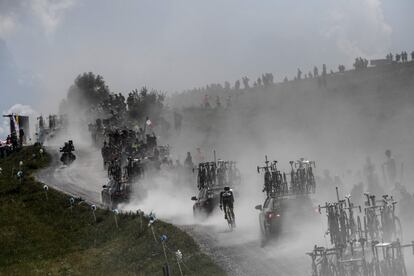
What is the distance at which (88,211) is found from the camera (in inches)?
1300

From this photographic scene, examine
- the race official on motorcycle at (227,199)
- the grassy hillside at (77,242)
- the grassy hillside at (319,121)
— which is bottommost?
the grassy hillside at (77,242)

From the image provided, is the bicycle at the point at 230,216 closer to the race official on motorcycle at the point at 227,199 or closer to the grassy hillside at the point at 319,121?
the race official on motorcycle at the point at 227,199

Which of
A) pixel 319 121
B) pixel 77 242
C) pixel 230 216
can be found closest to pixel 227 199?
pixel 230 216

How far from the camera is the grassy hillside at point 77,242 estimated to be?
791 inches

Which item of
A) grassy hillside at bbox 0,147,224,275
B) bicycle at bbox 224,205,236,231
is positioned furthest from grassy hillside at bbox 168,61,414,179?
bicycle at bbox 224,205,236,231

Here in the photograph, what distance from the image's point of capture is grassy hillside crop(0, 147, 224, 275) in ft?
65.9

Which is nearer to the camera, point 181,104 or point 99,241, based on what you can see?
point 99,241

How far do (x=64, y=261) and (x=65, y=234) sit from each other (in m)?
6.30

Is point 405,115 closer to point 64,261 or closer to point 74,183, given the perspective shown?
point 74,183

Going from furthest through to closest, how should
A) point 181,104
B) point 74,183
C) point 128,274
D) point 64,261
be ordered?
point 181,104, point 74,183, point 64,261, point 128,274

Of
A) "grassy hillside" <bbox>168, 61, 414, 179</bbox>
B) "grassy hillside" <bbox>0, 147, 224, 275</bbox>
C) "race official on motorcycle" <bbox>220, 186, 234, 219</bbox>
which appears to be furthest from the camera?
"grassy hillside" <bbox>168, 61, 414, 179</bbox>

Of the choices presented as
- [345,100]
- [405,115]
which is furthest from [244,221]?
→ [345,100]

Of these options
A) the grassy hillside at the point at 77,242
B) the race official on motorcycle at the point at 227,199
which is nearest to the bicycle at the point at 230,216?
the race official on motorcycle at the point at 227,199

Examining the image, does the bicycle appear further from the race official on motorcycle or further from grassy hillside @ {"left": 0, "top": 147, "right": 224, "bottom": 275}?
grassy hillside @ {"left": 0, "top": 147, "right": 224, "bottom": 275}
